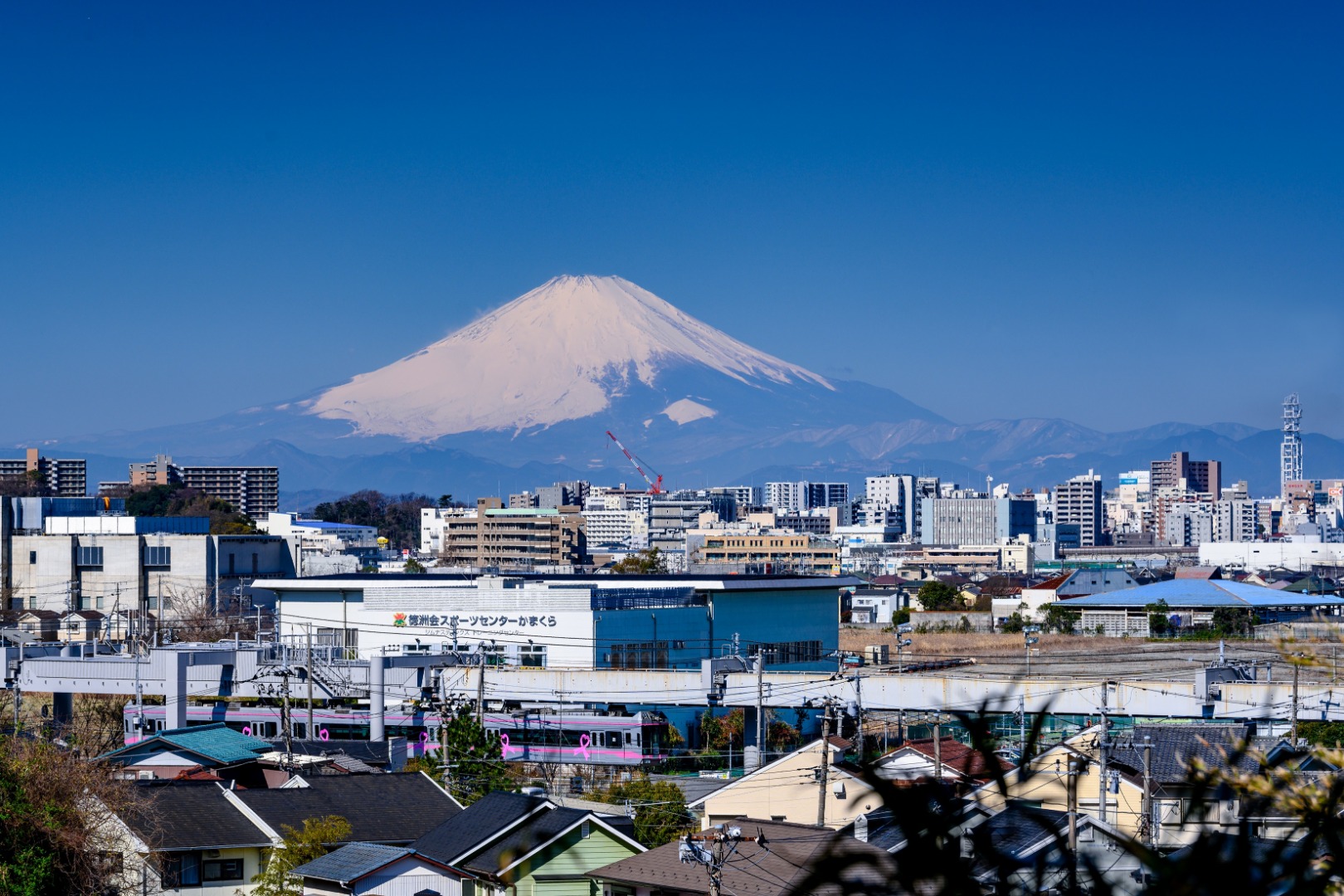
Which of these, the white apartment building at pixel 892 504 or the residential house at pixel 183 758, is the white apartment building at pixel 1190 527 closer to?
the white apartment building at pixel 892 504

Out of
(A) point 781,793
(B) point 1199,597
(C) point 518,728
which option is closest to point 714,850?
(A) point 781,793

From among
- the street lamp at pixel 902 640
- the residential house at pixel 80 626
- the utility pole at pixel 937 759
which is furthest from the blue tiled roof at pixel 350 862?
the residential house at pixel 80 626

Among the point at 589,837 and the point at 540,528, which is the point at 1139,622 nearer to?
the point at 589,837

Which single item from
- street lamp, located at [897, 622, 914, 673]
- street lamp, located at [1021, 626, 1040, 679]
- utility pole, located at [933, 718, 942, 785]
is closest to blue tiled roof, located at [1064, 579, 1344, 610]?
street lamp, located at [1021, 626, 1040, 679]

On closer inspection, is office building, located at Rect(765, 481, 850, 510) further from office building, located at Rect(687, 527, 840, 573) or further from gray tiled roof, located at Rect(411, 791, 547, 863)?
gray tiled roof, located at Rect(411, 791, 547, 863)

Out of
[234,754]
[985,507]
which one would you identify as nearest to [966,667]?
[234,754]
